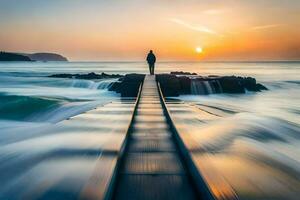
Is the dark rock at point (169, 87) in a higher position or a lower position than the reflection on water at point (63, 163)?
lower

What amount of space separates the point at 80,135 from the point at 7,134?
4.79 m

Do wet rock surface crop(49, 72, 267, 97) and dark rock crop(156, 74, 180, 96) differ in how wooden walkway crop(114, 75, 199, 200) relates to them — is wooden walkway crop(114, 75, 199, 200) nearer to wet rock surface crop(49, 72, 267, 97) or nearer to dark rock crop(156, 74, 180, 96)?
dark rock crop(156, 74, 180, 96)

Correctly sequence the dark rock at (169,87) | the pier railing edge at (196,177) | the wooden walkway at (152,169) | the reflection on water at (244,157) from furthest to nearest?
the dark rock at (169,87)
the reflection on water at (244,157)
the wooden walkway at (152,169)
the pier railing edge at (196,177)

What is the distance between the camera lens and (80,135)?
6719 mm

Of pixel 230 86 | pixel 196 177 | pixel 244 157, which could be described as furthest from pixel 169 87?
pixel 196 177

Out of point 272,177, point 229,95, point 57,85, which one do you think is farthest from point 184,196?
point 57,85

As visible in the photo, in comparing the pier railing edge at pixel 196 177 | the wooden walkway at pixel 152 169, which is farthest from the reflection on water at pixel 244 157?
the wooden walkway at pixel 152 169

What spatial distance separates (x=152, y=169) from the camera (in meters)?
4.01

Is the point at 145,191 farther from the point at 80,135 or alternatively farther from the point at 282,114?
the point at 282,114

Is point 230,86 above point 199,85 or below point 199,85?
below

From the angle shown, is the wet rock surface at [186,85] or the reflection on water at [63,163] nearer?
the reflection on water at [63,163]

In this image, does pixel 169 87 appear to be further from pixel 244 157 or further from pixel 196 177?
pixel 196 177

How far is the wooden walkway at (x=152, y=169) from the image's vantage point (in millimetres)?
3338

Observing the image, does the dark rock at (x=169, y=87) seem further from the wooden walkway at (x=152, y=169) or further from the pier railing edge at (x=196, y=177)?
the pier railing edge at (x=196, y=177)
